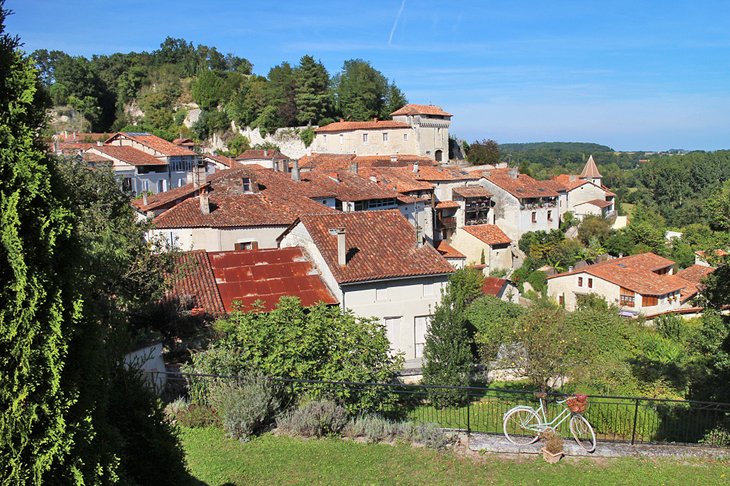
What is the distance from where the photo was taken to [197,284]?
867 inches

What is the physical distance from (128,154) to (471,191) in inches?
1248

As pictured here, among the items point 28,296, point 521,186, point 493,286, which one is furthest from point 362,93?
point 28,296

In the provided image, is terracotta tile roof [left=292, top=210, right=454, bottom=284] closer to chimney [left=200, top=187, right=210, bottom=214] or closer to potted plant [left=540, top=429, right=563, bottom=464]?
chimney [left=200, top=187, right=210, bottom=214]

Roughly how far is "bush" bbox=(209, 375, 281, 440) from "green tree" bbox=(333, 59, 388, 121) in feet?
222

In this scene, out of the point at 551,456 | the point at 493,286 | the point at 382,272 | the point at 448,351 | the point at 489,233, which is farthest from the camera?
the point at 489,233

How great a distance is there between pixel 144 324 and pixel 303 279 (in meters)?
8.59

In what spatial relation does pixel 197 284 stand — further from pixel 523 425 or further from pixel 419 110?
pixel 419 110

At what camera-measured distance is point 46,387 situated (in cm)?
489

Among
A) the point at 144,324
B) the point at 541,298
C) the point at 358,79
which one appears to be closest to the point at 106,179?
the point at 144,324

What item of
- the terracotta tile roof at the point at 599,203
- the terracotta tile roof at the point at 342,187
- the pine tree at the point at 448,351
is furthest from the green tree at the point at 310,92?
the pine tree at the point at 448,351

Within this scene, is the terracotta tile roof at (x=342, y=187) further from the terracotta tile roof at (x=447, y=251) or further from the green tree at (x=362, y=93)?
the green tree at (x=362, y=93)

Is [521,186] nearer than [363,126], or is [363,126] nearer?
[521,186]

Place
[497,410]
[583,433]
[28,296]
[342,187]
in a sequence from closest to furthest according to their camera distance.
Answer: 1. [28,296]
2. [583,433]
3. [497,410]
4. [342,187]

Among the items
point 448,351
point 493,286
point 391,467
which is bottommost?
point 493,286
